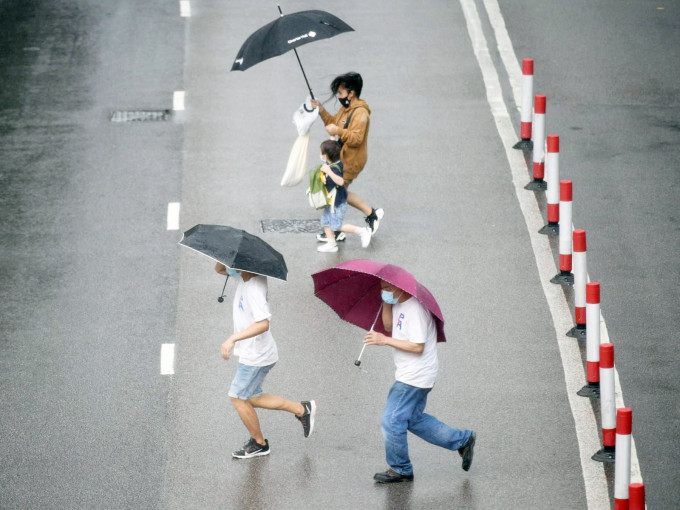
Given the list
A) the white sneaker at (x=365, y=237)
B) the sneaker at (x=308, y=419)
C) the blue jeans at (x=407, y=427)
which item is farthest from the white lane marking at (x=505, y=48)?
the blue jeans at (x=407, y=427)

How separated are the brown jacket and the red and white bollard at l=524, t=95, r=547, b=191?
7.31 feet

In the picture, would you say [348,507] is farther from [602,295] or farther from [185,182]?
[185,182]

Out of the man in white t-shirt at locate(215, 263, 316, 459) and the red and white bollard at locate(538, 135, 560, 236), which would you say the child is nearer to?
the red and white bollard at locate(538, 135, 560, 236)

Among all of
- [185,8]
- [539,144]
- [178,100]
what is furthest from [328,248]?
[185,8]

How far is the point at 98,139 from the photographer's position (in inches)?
611

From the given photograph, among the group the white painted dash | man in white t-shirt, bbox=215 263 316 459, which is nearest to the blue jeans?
man in white t-shirt, bbox=215 263 316 459

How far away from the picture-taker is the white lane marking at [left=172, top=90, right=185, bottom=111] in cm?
1639

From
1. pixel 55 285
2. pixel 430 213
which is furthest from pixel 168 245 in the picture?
pixel 430 213

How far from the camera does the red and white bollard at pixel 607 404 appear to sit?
28.7ft

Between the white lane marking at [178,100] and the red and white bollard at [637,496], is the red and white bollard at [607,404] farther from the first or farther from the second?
the white lane marking at [178,100]

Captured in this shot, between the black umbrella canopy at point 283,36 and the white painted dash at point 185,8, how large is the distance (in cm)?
799

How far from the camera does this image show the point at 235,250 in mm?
8727

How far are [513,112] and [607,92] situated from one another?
1.66m

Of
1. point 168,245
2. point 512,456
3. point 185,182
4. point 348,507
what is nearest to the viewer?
point 348,507
